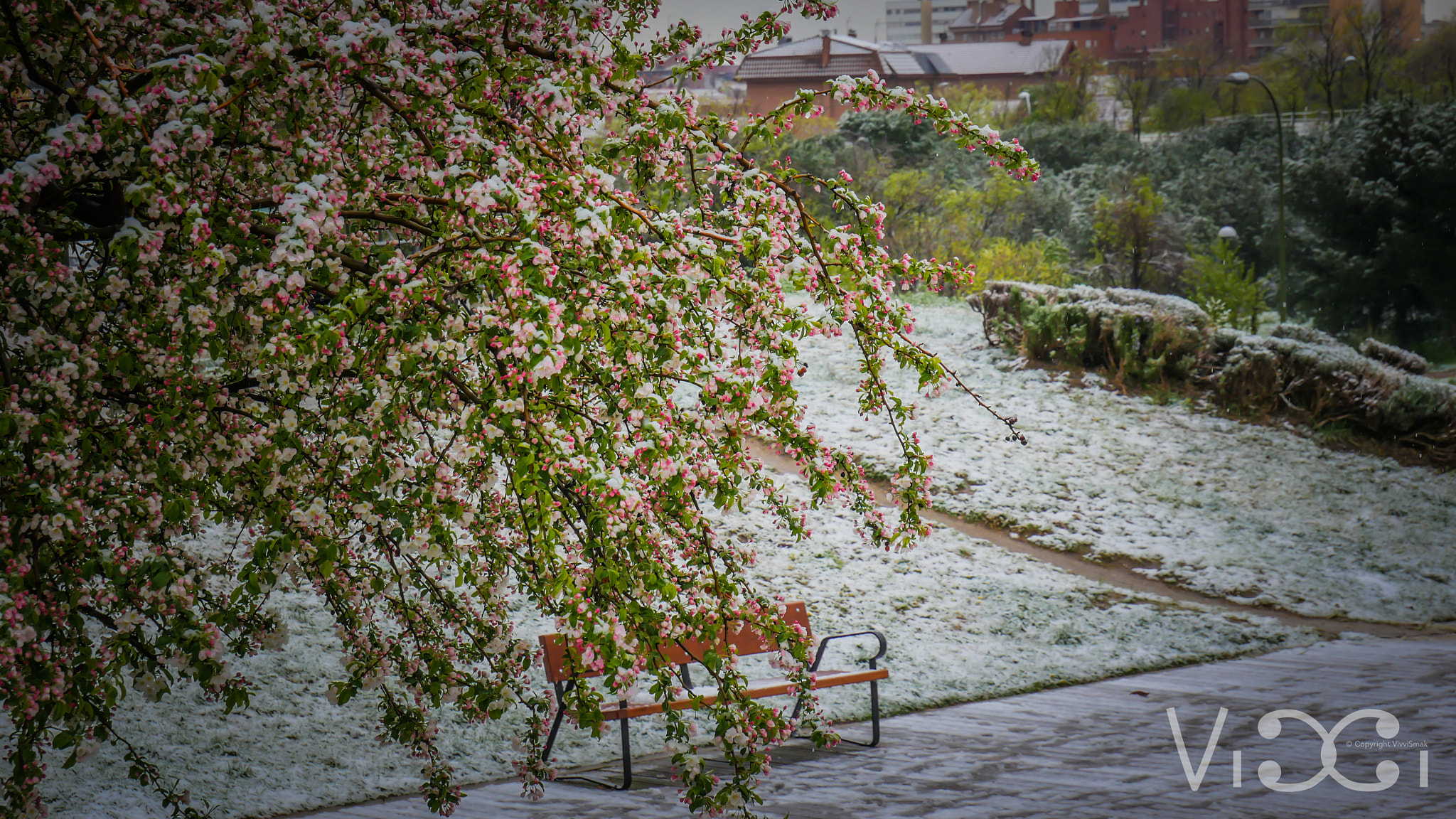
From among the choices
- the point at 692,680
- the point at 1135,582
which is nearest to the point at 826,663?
the point at 692,680

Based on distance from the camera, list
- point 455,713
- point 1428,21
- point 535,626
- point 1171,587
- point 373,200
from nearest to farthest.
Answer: point 373,200 < point 455,713 < point 535,626 < point 1171,587 < point 1428,21

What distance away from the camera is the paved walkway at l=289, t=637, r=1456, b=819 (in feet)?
15.5

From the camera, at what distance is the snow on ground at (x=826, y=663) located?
5.05 meters

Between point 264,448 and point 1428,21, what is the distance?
61.1 metres

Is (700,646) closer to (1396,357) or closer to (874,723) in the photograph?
(874,723)

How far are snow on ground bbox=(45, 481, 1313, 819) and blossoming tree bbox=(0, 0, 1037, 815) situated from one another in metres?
1.64

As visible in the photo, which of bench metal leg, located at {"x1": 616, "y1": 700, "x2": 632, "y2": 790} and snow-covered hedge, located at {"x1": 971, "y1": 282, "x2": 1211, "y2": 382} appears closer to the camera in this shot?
bench metal leg, located at {"x1": 616, "y1": 700, "x2": 632, "y2": 790}

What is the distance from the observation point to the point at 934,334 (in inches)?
651

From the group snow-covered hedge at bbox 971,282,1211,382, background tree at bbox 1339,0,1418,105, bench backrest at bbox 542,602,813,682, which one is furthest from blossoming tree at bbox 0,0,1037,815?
background tree at bbox 1339,0,1418,105

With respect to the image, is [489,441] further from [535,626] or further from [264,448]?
[535,626]

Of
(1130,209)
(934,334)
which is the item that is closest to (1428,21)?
(1130,209)

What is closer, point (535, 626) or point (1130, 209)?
point (535, 626)

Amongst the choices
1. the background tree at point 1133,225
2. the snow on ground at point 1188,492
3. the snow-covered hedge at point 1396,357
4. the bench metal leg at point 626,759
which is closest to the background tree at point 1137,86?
the background tree at point 1133,225

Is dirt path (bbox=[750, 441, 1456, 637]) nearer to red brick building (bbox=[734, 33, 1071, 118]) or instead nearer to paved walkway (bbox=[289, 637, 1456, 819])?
paved walkway (bbox=[289, 637, 1456, 819])
